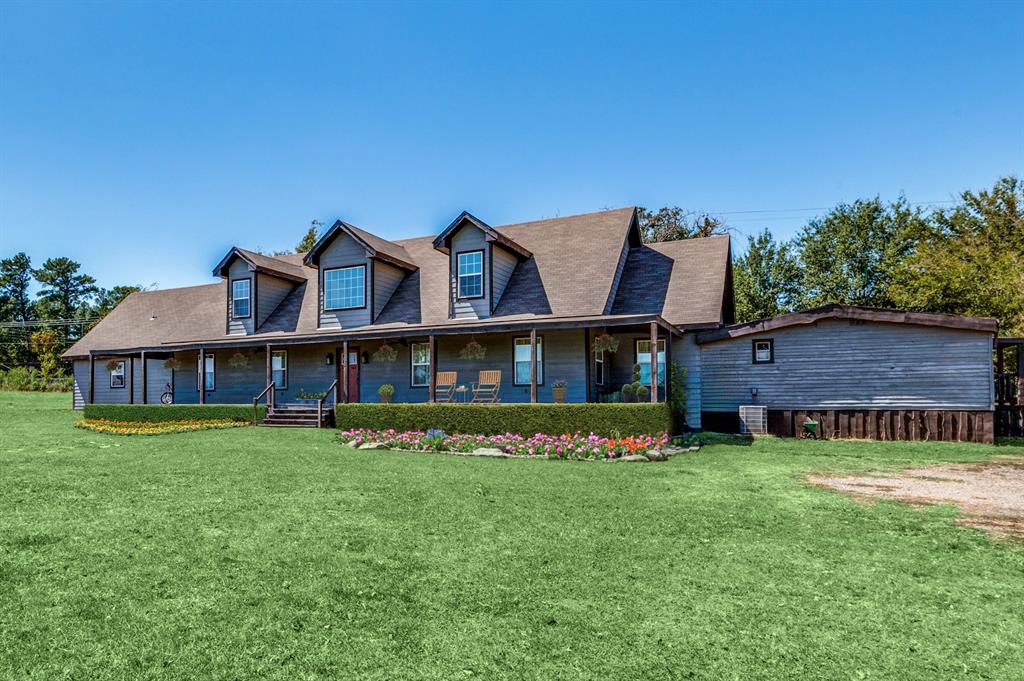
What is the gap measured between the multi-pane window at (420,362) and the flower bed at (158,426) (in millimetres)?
5630

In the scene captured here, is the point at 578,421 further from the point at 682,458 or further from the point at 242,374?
the point at 242,374

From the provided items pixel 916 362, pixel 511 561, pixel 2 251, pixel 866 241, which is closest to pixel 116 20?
pixel 511 561

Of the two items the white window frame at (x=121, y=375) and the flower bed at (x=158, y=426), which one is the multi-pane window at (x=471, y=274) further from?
the white window frame at (x=121, y=375)

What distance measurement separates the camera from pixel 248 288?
2370cm

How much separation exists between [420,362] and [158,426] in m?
8.28

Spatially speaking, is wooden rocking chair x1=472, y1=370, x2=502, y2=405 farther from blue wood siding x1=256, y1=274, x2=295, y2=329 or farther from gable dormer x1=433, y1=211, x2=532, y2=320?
blue wood siding x1=256, y1=274, x2=295, y2=329

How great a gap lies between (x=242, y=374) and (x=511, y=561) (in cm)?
2139

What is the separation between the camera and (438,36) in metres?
14.0

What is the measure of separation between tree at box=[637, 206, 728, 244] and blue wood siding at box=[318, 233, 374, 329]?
23.0 m

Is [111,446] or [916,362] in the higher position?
[916,362]

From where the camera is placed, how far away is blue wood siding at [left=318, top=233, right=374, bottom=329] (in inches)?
829

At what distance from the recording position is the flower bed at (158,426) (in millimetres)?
16263

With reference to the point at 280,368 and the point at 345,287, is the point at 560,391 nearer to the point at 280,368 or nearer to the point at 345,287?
the point at 345,287

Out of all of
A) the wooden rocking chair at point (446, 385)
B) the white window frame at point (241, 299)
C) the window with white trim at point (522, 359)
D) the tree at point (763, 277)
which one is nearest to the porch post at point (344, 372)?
the wooden rocking chair at point (446, 385)
